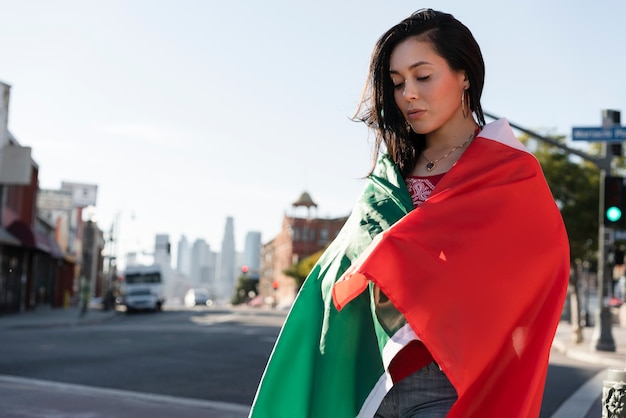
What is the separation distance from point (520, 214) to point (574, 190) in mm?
26600

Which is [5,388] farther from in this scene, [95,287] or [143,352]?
[95,287]

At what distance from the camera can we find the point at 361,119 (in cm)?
256

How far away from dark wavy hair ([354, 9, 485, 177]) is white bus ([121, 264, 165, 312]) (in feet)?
147

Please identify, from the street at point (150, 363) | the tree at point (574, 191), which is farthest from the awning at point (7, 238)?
the tree at point (574, 191)

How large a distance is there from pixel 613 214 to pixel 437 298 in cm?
1326

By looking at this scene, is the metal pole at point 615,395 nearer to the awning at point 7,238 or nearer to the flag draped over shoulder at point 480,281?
the flag draped over shoulder at point 480,281

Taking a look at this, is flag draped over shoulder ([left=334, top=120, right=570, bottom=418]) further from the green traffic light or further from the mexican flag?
the green traffic light

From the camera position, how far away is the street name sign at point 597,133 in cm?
1606

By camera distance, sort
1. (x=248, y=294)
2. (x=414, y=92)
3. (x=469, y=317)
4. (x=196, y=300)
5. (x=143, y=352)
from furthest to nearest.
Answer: (x=248, y=294)
(x=196, y=300)
(x=143, y=352)
(x=414, y=92)
(x=469, y=317)

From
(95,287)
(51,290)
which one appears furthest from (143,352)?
(95,287)

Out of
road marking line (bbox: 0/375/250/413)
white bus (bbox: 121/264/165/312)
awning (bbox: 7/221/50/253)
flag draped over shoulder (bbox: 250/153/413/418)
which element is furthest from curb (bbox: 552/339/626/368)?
white bus (bbox: 121/264/165/312)

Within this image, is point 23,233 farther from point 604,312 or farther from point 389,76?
point 389,76

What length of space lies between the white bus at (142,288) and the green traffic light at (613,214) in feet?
116

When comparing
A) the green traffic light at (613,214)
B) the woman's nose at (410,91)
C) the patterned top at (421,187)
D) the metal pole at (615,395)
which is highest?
the green traffic light at (613,214)
